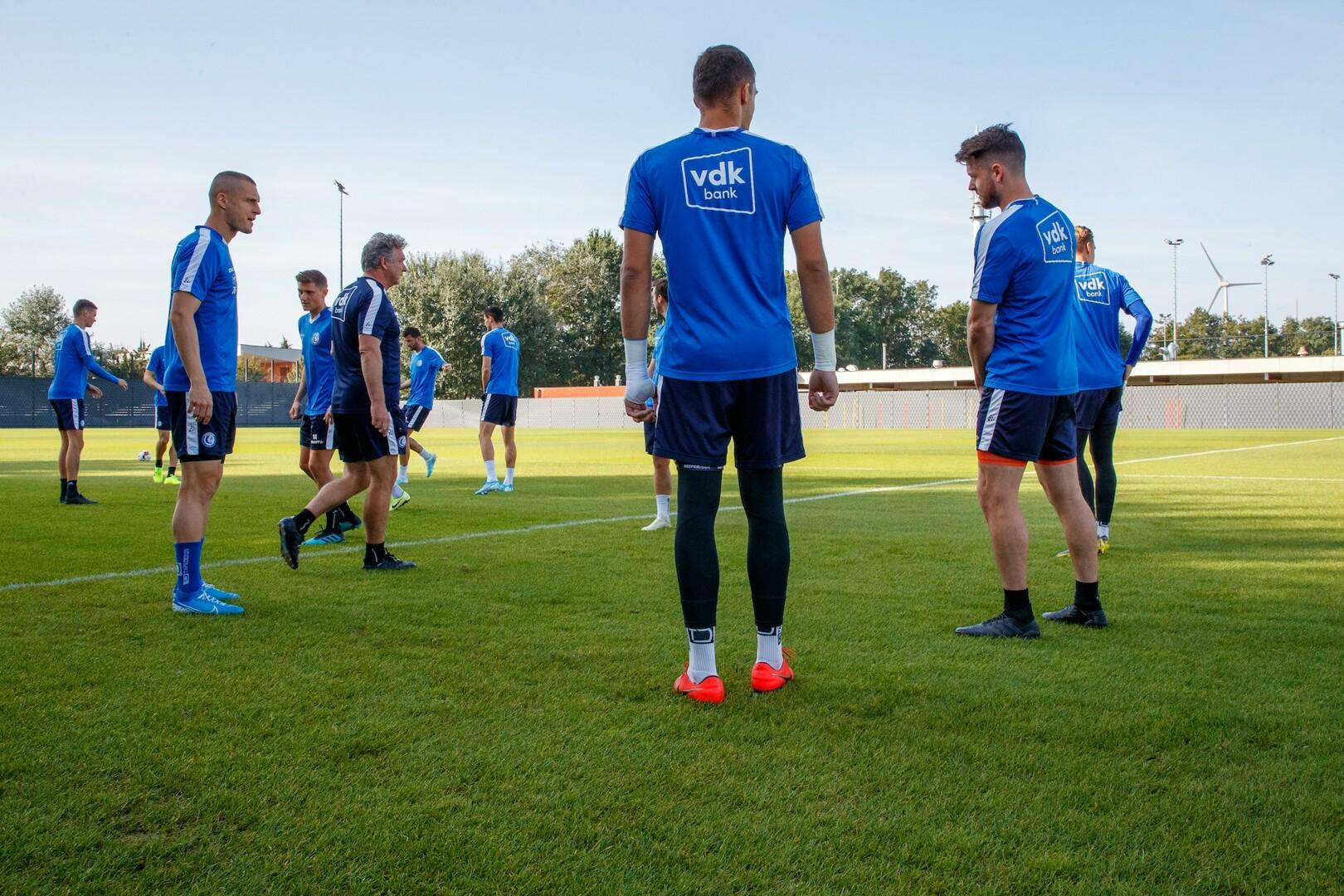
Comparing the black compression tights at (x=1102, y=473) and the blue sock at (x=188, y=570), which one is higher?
the black compression tights at (x=1102, y=473)

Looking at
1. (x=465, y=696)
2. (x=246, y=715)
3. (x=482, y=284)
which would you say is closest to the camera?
(x=246, y=715)

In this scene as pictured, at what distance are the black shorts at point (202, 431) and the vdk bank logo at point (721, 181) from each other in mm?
2637

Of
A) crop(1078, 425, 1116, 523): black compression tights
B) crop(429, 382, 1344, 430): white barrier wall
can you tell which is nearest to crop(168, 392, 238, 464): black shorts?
crop(1078, 425, 1116, 523): black compression tights

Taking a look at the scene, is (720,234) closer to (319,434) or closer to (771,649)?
(771,649)

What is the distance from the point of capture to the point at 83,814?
2281 millimetres

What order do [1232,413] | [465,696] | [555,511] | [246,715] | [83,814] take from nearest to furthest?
[83,814], [246,715], [465,696], [555,511], [1232,413]

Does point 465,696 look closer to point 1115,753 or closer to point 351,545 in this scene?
point 1115,753

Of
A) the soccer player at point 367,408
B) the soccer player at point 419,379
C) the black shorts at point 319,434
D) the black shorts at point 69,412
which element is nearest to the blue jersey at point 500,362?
the soccer player at point 419,379

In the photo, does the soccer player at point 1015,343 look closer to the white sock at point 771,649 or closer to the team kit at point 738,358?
the team kit at point 738,358

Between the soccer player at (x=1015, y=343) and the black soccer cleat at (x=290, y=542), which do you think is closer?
the soccer player at (x=1015, y=343)

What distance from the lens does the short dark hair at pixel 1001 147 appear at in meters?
4.25

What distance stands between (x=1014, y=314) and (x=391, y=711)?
2.96 metres

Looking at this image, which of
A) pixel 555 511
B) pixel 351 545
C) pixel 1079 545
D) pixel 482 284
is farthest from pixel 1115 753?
pixel 482 284

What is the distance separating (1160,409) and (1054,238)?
41.9 metres
